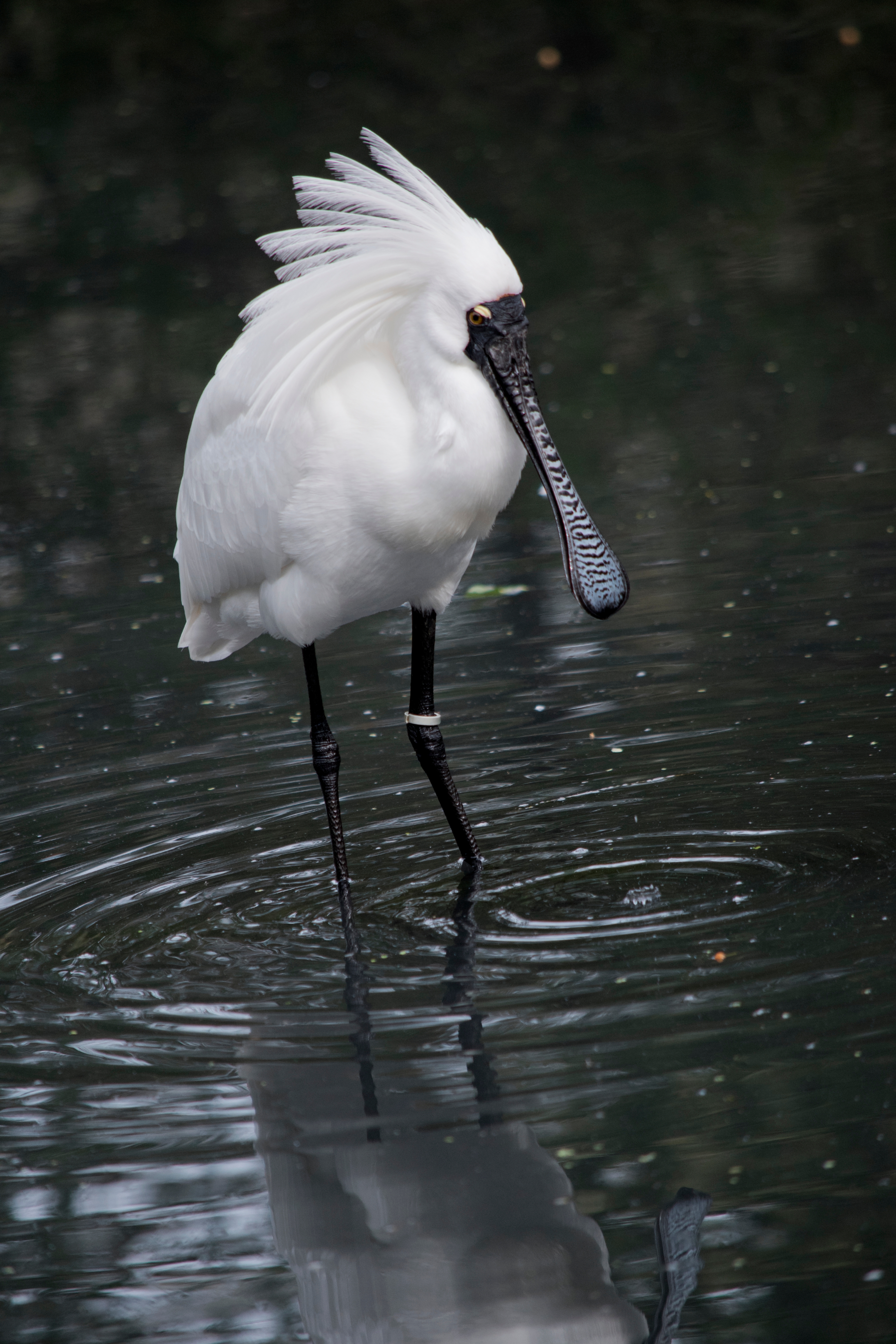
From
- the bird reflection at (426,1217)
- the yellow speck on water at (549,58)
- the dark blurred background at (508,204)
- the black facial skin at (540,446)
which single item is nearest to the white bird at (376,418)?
the black facial skin at (540,446)

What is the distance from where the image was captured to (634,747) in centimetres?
610

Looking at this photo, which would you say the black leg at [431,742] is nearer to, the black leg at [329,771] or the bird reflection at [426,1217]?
the black leg at [329,771]

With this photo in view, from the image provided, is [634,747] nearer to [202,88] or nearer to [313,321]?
[313,321]

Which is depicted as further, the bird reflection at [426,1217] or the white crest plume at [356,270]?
the white crest plume at [356,270]

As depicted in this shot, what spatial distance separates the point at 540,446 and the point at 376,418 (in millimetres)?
421

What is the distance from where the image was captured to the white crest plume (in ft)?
15.6

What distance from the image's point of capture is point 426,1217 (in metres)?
3.77

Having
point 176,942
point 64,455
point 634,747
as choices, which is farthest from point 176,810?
point 64,455

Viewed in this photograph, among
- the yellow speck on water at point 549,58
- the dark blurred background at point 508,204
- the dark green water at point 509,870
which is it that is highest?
the dark green water at point 509,870

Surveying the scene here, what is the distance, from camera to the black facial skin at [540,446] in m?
4.75

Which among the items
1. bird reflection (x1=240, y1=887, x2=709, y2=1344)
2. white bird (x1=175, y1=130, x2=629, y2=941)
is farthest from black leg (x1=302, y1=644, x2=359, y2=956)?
bird reflection (x1=240, y1=887, x2=709, y2=1344)

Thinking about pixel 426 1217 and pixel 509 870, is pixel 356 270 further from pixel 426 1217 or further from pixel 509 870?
pixel 426 1217

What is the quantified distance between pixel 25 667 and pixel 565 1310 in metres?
5.09

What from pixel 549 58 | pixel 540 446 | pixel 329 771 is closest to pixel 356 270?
pixel 540 446
